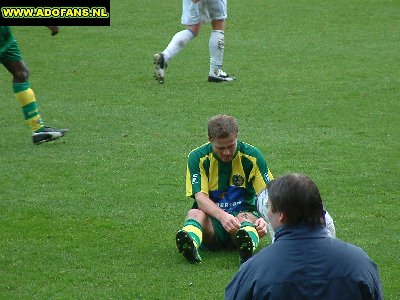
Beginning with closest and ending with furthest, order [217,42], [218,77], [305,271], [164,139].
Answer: [305,271]
[164,139]
[217,42]
[218,77]

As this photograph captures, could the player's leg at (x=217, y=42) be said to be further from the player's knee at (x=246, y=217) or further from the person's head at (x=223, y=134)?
the person's head at (x=223, y=134)

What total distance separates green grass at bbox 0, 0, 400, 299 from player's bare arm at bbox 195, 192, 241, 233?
268mm

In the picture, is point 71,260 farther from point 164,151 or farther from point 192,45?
point 192,45

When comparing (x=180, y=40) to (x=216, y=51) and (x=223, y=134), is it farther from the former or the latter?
(x=223, y=134)

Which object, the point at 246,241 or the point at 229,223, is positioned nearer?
the point at 246,241

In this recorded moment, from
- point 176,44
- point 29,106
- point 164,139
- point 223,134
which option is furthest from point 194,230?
point 176,44

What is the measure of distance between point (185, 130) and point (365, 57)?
5.10 m

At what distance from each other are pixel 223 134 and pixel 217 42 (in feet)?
21.4

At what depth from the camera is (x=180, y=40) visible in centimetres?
1290

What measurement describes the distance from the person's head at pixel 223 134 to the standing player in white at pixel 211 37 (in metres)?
6.21

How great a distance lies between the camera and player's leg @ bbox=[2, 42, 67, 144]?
9.94m

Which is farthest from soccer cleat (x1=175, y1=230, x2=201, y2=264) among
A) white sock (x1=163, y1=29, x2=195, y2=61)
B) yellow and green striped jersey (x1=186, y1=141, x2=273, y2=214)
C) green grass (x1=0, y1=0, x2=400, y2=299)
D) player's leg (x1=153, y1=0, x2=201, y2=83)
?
white sock (x1=163, y1=29, x2=195, y2=61)

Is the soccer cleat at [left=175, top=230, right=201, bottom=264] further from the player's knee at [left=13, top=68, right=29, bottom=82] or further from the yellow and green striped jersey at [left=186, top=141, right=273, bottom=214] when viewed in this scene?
the player's knee at [left=13, top=68, right=29, bottom=82]

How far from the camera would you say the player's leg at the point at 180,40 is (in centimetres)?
1265
